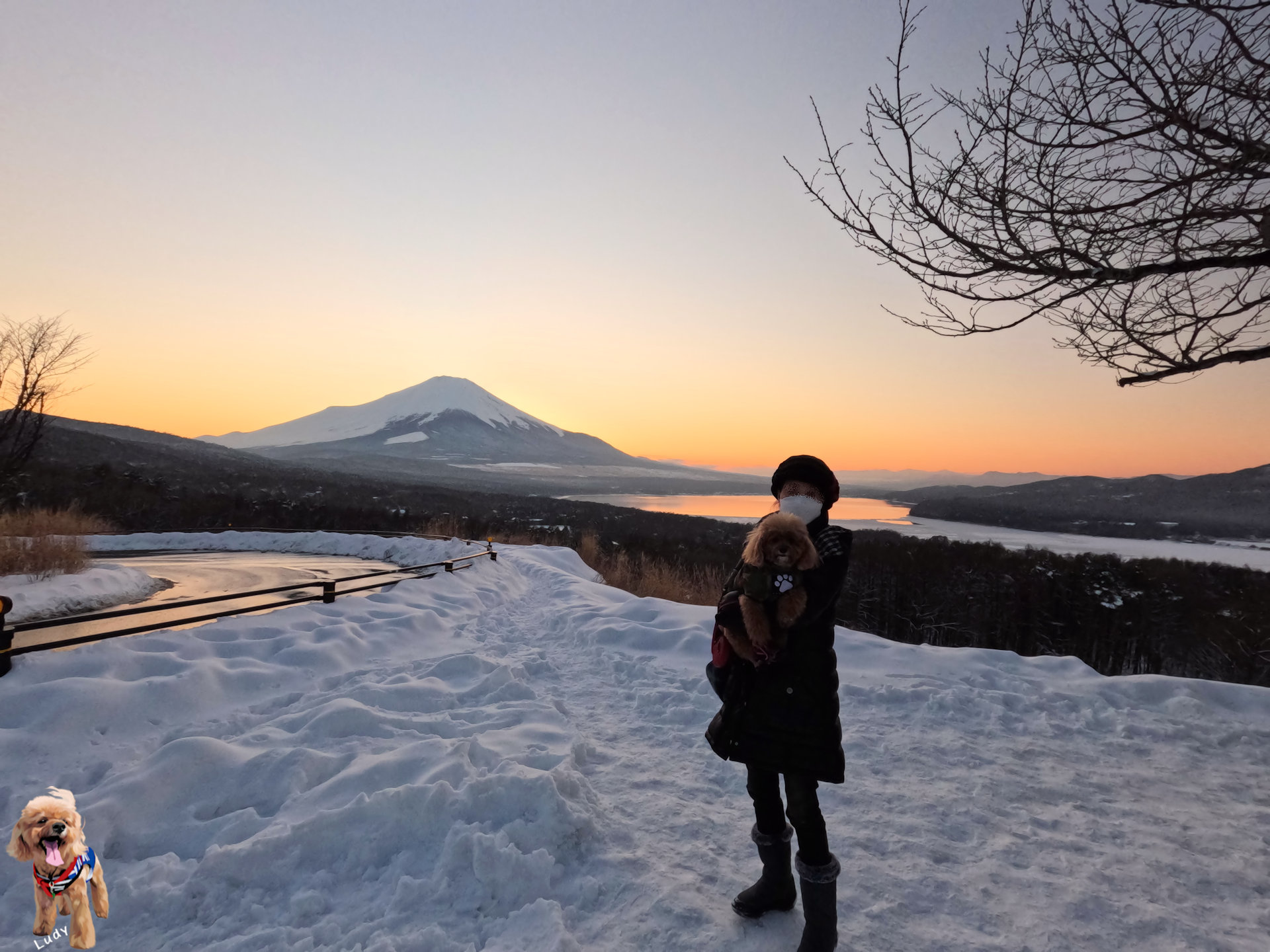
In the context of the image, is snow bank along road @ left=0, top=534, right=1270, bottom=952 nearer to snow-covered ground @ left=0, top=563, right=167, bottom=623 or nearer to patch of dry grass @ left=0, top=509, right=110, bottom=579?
snow-covered ground @ left=0, top=563, right=167, bottom=623

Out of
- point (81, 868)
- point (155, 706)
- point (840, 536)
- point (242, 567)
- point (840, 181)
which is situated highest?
point (840, 181)

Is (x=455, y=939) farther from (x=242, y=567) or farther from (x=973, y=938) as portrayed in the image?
(x=242, y=567)

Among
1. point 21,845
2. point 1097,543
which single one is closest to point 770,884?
point 21,845

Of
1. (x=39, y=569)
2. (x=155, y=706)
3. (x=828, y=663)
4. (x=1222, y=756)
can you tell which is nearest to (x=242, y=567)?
(x=39, y=569)

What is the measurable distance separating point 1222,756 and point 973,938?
3572 millimetres

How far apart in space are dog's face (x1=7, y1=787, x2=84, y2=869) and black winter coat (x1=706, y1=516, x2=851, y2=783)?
2.48 meters

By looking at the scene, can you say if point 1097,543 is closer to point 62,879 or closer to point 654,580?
point 654,580

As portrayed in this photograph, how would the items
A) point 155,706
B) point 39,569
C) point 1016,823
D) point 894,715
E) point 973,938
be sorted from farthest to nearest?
point 39,569
point 894,715
point 155,706
point 1016,823
point 973,938

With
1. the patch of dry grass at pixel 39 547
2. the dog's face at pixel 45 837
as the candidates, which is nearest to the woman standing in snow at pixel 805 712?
the dog's face at pixel 45 837

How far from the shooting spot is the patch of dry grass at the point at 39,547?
Result: 10830 millimetres

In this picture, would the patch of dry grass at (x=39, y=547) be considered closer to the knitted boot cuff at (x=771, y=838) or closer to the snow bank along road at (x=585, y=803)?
the snow bank along road at (x=585, y=803)

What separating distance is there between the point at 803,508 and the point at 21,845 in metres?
3.30

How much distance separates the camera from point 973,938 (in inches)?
91.6

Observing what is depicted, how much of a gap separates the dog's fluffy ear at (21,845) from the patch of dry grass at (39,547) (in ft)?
41.7
